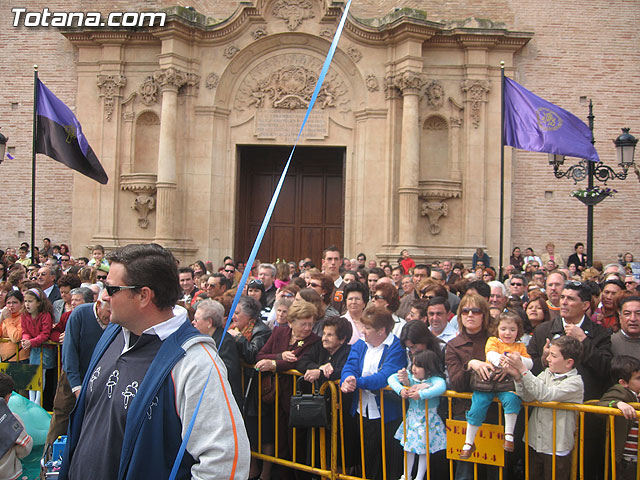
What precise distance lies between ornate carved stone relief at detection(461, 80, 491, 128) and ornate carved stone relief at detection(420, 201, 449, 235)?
241cm

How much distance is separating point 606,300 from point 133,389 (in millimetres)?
6126

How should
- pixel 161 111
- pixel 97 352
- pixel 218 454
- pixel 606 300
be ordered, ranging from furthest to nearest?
pixel 161 111 < pixel 606 300 < pixel 97 352 < pixel 218 454

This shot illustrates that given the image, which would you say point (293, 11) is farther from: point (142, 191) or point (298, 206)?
point (142, 191)

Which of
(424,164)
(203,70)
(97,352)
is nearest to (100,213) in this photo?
(203,70)

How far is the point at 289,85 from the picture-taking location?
17.0 metres

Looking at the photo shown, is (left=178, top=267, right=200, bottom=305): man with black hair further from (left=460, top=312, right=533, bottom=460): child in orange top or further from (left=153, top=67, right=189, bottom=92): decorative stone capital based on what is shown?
(left=153, top=67, right=189, bottom=92): decorative stone capital

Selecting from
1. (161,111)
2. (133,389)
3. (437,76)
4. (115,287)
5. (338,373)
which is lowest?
Answer: (338,373)

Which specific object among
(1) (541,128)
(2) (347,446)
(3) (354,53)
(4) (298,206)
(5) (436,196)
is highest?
(3) (354,53)

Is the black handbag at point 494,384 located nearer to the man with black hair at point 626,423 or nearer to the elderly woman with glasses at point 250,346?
the man with black hair at point 626,423

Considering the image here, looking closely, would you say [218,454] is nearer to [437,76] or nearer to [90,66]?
[437,76]

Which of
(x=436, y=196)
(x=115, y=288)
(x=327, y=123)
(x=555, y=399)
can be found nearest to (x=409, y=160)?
(x=436, y=196)

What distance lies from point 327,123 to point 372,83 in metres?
1.67

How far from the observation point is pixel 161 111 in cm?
1659

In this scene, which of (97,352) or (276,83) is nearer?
(97,352)
